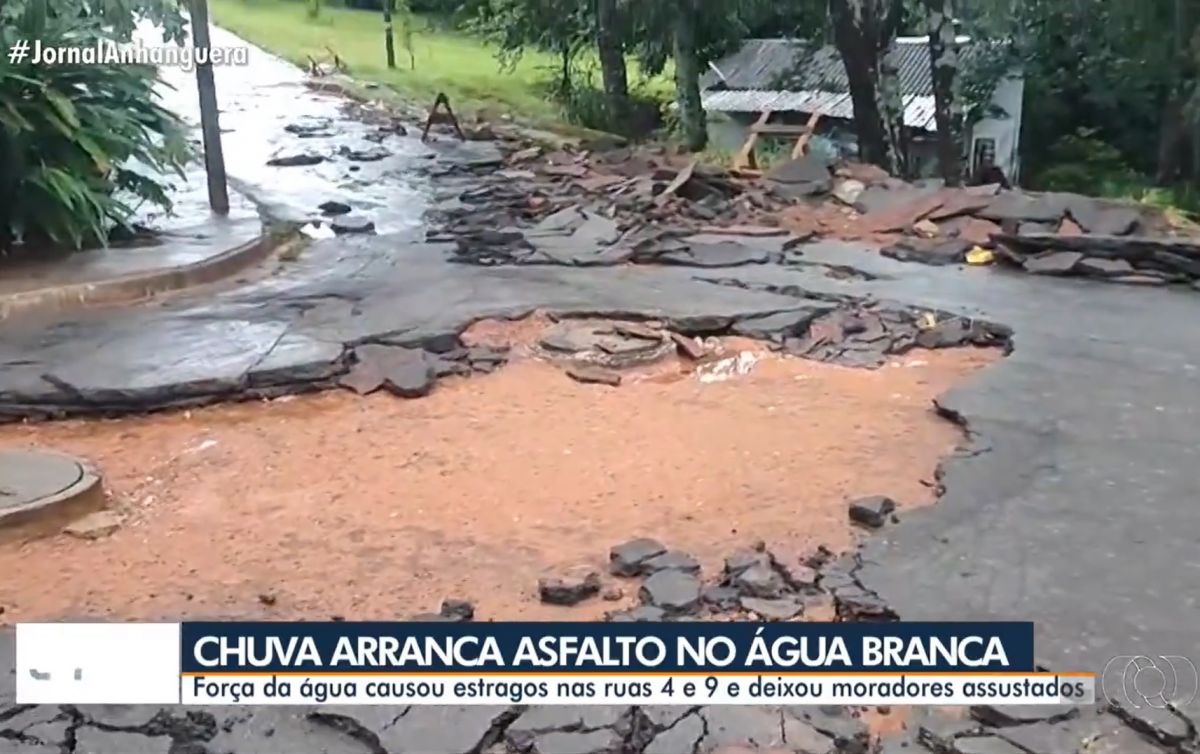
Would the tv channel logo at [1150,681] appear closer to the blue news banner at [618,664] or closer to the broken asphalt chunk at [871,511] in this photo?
the blue news banner at [618,664]

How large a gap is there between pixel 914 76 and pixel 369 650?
21.6 m

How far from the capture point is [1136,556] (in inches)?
165

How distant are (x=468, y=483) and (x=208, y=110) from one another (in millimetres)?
5482

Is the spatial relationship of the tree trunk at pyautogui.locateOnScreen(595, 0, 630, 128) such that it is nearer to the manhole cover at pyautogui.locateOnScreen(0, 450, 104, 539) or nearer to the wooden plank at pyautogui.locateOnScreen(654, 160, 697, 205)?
the wooden plank at pyautogui.locateOnScreen(654, 160, 697, 205)

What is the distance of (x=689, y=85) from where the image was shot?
16781 millimetres

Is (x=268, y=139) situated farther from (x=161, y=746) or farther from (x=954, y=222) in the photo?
(x=161, y=746)

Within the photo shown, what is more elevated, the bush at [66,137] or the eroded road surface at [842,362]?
the bush at [66,137]

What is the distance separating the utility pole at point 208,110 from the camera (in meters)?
9.09

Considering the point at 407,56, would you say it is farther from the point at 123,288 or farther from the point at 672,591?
the point at 672,591

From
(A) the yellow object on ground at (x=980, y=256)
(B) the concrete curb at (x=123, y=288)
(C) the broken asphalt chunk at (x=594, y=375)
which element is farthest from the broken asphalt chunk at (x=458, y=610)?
(A) the yellow object on ground at (x=980, y=256)

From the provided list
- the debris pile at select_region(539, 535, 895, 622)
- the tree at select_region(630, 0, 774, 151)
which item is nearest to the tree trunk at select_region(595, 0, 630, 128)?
the tree at select_region(630, 0, 774, 151)

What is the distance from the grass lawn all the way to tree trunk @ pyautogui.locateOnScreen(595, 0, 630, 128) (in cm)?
90

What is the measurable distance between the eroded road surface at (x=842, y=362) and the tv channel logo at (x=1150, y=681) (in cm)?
5

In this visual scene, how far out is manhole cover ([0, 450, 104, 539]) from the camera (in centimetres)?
457
